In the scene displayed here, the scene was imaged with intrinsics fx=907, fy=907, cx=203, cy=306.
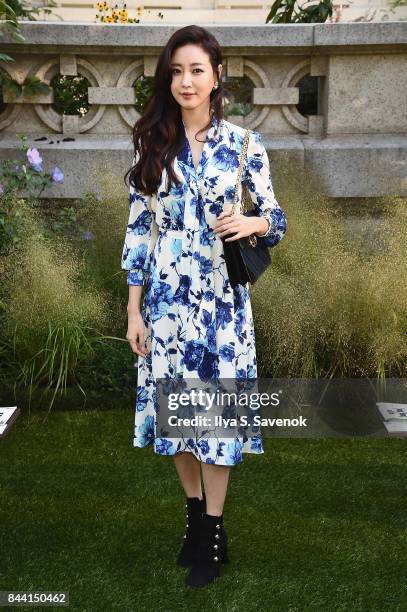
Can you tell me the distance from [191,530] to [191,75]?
1588 mm

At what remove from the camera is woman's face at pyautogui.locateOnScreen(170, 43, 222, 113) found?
285 cm

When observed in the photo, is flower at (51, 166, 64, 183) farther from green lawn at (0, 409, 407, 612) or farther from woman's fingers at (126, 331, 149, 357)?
woman's fingers at (126, 331, 149, 357)

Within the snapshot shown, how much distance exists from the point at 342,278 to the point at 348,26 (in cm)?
180

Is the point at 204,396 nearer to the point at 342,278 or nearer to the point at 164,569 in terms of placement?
the point at 164,569

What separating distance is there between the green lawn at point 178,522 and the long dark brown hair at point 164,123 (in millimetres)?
1401

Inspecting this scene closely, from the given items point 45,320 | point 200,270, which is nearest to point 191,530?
point 200,270

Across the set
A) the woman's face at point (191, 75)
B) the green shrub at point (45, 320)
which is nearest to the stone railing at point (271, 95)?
the green shrub at point (45, 320)

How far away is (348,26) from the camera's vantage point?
5.65 metres

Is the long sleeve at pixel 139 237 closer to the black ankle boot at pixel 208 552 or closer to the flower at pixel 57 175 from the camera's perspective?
the black ankle boot at pixel 208 552

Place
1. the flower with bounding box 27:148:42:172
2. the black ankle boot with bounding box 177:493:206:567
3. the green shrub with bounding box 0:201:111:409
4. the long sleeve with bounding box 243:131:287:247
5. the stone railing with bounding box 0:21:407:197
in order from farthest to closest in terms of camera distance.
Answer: the stone railing with bounding box 0:21:407:197 → the flower with bounding box 27:148:42:172 → the green shrub with bounding box 0:201:111:409 → the black ankle boot with bounding box 177:493:206:567 → the long sleeve with bounding box 243:131:287:247

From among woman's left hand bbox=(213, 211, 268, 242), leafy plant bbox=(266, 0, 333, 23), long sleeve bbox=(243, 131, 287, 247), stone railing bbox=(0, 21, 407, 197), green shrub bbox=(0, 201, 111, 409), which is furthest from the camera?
leafy plant bbox=(266, 0, 333, 23)

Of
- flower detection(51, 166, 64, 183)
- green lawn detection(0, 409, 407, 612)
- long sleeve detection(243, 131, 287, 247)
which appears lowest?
green lawn detection(0, 409, 407, 612)

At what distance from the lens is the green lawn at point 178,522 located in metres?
3.17

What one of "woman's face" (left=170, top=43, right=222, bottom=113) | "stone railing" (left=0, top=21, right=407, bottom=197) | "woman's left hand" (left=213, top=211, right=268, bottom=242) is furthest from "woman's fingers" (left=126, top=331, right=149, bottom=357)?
"stone railing" (left=0, top=21, right=407, bottom=197)
